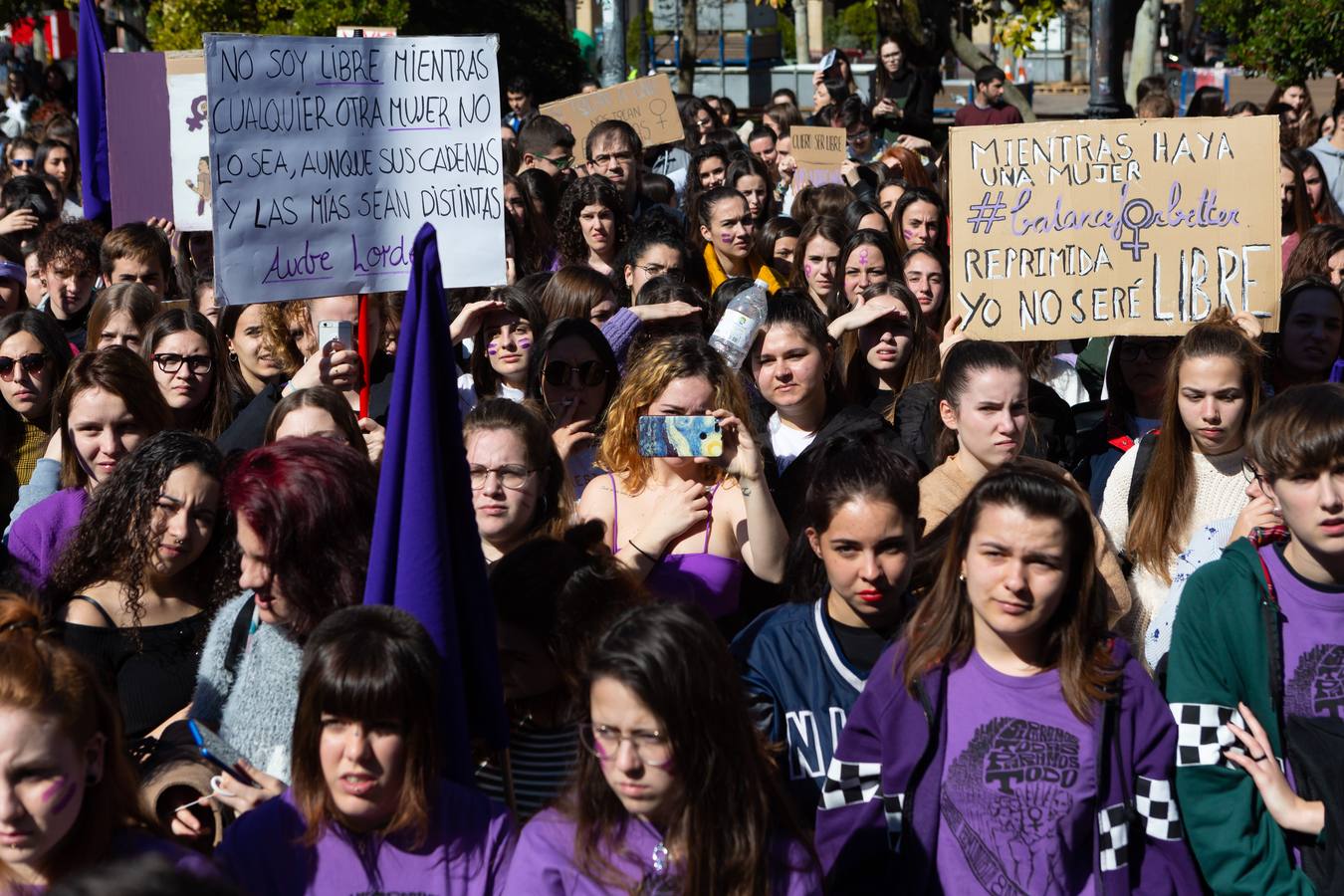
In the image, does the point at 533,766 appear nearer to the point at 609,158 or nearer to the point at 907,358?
the point at 907,358

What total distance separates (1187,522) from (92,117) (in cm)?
722

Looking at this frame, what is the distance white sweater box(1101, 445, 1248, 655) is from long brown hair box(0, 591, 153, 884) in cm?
270

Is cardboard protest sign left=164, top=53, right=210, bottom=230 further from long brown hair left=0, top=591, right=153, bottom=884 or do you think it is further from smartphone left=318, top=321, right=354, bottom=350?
long brown hair left=0, top=591, right=153, bottom=884

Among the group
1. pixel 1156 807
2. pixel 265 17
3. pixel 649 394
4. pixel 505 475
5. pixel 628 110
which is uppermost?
pixel 265 17

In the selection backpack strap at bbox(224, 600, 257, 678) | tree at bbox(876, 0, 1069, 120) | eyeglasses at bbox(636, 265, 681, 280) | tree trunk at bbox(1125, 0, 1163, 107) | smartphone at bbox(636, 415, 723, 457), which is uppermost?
tree trunk at bbox(1125, 0, 1163, 107)

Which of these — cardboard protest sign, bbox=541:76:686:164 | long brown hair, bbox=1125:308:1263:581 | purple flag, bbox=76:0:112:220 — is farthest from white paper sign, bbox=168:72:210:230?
long brown hair, bbox=1125:308:1263:581

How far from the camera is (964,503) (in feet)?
11.0

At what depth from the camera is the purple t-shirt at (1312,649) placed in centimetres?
329

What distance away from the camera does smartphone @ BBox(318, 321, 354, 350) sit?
18.3ft

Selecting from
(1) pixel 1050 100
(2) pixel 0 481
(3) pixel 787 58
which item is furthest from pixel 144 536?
(3) pixel 787 58

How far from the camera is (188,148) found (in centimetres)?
809

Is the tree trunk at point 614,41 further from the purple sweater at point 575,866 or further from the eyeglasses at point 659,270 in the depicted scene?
the purple sweater at point 575,866

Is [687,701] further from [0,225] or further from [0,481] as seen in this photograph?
[0,225]

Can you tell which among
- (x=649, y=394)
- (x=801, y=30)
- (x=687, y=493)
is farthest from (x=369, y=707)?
(x=801, y=30)
